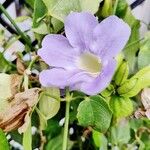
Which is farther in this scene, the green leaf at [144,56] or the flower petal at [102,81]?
the green leaf at [144,56]

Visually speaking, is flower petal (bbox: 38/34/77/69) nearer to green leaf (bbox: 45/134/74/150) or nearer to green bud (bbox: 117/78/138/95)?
green bud (bbox: 117/78/138/95)

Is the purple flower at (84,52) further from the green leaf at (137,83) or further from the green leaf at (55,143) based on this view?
the green leaf at (55,143)

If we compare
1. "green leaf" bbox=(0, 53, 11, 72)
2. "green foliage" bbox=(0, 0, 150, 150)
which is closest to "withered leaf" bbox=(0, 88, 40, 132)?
"green foliage" bbox=(0, 0, 150, 150)

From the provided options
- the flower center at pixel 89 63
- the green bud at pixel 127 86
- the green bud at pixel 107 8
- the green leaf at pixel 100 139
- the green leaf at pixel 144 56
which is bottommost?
the green leaf at pixel 100 139

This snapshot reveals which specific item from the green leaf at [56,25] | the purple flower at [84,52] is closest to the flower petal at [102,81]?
the purple flower at [84,52]

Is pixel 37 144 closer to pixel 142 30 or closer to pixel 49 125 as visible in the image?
pixel 49 125

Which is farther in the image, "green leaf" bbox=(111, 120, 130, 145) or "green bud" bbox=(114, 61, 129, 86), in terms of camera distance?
"green leaf" bbox=(111, 120, 130, 145)

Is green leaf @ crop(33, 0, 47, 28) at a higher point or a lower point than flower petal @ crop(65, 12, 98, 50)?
higher
